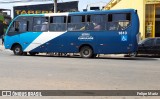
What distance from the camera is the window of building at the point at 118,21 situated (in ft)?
75.4

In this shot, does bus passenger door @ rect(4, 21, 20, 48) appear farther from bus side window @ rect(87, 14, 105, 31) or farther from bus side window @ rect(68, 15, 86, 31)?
bus side window @ rect(87, 14, 105, 31)

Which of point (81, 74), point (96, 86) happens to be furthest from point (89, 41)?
point (96, 86)

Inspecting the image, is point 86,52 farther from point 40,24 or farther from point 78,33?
point 40,24

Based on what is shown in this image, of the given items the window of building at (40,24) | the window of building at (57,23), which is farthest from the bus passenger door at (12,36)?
the window of building at (57,23)

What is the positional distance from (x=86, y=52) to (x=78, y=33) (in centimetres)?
129

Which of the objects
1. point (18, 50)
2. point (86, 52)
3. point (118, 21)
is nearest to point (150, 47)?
point (118, 21)

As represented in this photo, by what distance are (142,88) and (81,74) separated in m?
3.75

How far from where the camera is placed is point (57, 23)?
2530 centimetres

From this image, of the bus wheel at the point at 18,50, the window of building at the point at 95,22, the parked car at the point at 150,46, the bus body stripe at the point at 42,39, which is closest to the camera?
the window of building at the point at 95,22

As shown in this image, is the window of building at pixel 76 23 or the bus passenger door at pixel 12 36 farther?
the bus passenger door at pixel 12 36

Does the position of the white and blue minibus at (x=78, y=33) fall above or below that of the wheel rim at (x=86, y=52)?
above

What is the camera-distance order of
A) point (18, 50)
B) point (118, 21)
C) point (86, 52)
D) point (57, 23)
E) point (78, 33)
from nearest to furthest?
Result: 1. point (118, 21)
2. point (86, 52)
3. point (78, 33)
4. point (57, 23)
5. point (18, 50)

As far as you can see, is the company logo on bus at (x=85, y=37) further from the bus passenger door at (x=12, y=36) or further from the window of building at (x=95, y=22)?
the bus passenger door at (x=12, y=36)

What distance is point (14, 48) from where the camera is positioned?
1062 inches
